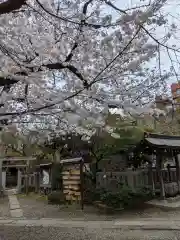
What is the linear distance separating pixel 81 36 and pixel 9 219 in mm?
5606

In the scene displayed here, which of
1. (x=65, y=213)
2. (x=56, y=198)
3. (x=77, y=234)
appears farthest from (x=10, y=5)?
(x=56, y=198)

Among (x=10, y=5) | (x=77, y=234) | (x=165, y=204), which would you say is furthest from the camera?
(x=165, y=204)

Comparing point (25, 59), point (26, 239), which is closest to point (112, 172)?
point (26, 239)

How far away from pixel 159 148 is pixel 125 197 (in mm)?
1887

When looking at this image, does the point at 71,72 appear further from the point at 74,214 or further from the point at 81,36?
the point at 74,214

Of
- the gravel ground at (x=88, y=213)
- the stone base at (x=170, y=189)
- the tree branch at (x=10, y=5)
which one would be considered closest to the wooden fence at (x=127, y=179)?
the stone base at (x=170, y=189)

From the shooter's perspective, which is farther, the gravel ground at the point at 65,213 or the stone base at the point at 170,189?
the stone base at the point at 170,189

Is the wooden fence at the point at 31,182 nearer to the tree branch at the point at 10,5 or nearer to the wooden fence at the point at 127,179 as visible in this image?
the wooden fence at the point at 127,179

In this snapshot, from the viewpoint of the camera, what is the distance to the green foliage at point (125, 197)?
7770mm

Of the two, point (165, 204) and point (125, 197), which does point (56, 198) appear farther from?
point (165, 204)

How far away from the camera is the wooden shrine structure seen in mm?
8255

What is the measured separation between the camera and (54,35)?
14.6 feet

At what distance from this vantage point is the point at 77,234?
18.9 feet

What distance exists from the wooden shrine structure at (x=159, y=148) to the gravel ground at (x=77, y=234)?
3024mm
